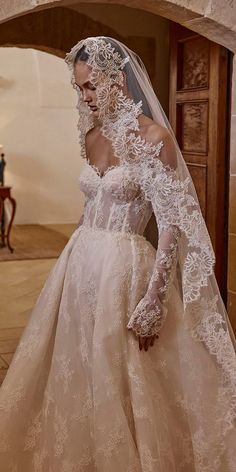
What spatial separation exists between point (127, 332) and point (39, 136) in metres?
7.05

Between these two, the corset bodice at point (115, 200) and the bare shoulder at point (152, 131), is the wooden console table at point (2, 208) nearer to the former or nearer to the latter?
the corset bodice at point (115, 200)

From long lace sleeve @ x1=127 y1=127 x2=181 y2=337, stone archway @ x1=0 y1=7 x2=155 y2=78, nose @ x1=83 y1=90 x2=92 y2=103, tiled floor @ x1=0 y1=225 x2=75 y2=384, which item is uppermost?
stone archway @ x1=0 y1=7 x2=155 y2=78

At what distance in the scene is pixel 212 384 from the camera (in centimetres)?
252

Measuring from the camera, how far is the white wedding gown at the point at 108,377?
238cm

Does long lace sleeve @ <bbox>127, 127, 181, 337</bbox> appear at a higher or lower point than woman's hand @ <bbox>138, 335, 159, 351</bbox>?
higher

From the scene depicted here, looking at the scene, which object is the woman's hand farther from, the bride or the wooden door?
the wooden door

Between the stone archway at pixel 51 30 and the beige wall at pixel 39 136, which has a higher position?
the stone archway at pixel 51 30

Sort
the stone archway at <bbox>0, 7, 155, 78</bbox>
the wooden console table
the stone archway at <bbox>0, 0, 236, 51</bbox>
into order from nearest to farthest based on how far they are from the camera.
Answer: the stone archway at <bbox>0, 0, 236, 51</bbox>
the stone archway at <bbox>0, 7, 155, 78</bbox>
the wooden console table

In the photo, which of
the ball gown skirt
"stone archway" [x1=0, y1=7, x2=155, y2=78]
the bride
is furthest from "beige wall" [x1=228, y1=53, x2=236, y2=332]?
"stone archway" [x1=0, y1=7, x2=155, y2=78]

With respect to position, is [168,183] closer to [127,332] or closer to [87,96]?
[87,96]

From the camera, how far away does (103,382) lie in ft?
7.87

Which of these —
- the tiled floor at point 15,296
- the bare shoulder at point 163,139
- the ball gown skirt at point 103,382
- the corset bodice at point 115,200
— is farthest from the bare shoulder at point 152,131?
the tiled floor at point 15,296

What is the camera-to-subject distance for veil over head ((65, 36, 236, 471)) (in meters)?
2.41

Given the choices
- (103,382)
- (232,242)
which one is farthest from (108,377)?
(232,242)
